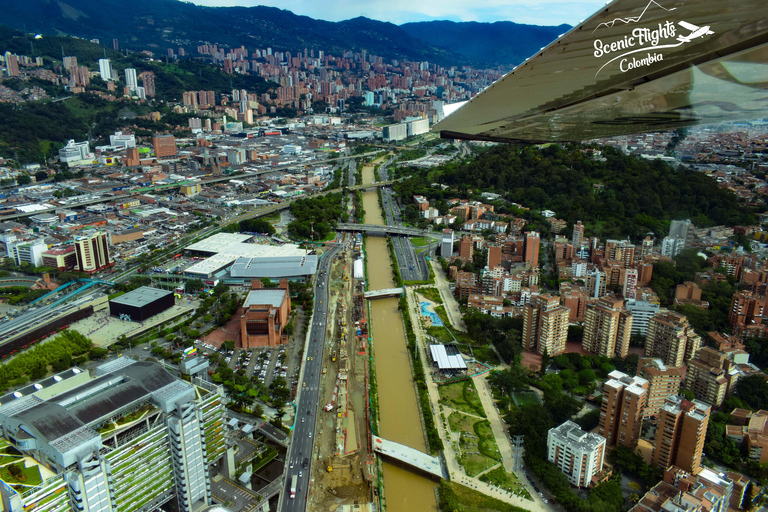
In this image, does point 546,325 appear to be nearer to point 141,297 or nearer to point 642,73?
point 141,297

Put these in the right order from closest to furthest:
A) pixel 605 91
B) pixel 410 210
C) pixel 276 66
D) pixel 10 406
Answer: pixel 605 91
pixel 10 406
pixel 410 210
pixel 276 66

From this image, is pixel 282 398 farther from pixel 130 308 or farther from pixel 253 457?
pixel 130 308

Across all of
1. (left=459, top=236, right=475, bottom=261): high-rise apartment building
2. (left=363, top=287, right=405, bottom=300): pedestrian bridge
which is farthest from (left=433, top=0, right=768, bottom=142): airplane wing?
(left=459, top=236, right=475, bottom=261): high-rise apartment building

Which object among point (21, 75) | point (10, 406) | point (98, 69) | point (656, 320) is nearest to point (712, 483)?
point (656, 320)

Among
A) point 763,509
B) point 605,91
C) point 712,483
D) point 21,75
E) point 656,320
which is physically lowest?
point 763,509

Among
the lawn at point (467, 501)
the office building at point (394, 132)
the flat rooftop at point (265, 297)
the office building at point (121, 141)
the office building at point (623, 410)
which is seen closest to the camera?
the lawn at point (467, 501)

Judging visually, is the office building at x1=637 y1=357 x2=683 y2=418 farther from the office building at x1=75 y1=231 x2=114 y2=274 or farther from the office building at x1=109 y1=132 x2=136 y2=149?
the office building at x1=109 y1=132 x2=136 y2=149

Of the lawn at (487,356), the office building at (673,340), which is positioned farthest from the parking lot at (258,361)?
the office building at (673,340)

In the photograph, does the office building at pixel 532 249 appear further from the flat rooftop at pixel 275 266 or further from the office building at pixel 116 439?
the office building at pixel 116 439
